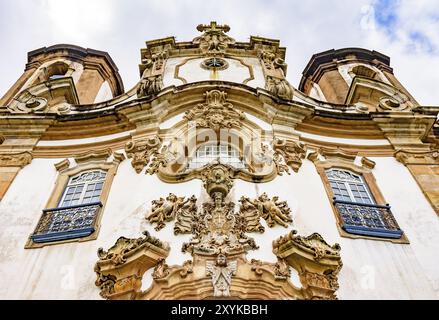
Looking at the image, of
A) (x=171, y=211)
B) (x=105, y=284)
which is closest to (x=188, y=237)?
(x=171, y=211)

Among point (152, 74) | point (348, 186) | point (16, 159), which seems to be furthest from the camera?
point (152, 74)

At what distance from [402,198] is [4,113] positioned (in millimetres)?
10206

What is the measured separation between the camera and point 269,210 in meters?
7.41

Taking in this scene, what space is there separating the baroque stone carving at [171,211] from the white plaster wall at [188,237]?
14cm

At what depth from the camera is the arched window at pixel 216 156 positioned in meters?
9.03

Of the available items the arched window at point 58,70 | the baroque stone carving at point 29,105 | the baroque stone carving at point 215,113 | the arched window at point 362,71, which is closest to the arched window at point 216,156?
the baroque stone carving at point 215,113

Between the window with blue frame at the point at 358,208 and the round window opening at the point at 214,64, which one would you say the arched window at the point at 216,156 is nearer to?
the window with blue frame at the point at 358,208

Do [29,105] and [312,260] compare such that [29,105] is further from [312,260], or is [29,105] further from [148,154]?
[312,260]

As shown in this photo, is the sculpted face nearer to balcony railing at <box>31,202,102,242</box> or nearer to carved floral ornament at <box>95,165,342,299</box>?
carved floral ornament at <box>95,165,342,299</box>

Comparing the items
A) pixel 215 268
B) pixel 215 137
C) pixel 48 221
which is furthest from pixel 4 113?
pixel 215 268

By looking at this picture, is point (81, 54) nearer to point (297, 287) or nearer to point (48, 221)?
point (48, 221)

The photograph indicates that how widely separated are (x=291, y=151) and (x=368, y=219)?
2268 mm

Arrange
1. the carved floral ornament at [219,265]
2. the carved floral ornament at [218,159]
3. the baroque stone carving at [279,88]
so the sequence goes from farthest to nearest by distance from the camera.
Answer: the baroque stone carving at [279,88], the carved floral ornament at [218,159], the carved floral ornament at [219,265]

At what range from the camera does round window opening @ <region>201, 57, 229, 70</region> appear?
13.3 meters
